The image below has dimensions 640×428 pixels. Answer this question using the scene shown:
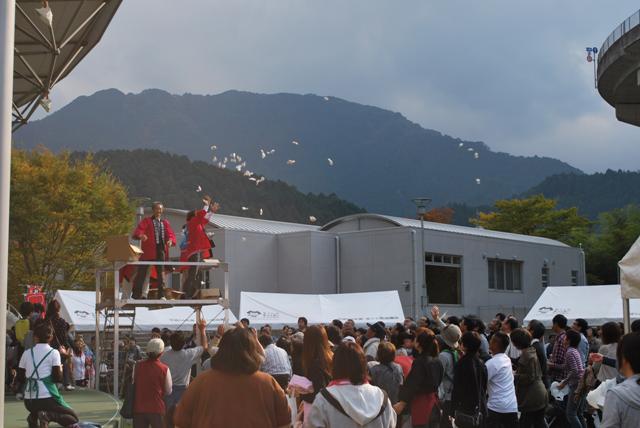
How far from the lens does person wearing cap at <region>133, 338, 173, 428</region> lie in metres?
10.6

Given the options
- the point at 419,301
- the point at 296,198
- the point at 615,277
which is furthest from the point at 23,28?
the point at 296,198

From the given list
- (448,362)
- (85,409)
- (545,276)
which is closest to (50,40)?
(85,409)

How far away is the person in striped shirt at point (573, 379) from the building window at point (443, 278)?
1324 inches

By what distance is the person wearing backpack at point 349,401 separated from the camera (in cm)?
597

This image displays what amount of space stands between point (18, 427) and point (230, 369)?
22.3 ft

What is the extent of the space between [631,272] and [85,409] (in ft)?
27.1

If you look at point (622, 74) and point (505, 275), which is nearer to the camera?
point (622, 74)

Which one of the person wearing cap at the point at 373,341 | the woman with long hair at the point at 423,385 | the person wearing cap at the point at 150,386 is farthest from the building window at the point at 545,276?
the woman with long hair at the point at 423,385

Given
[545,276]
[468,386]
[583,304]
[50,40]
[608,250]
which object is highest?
[50,40]

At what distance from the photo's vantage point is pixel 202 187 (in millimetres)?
91625

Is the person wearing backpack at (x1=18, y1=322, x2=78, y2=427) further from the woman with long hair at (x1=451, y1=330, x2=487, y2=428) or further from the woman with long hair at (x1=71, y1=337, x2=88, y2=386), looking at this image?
the woman with long hair at (x1=71, y1=337, x2=88, y2=386)

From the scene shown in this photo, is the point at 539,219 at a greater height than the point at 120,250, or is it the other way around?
the point at 539,219

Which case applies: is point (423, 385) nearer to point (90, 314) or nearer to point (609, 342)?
point (609, 342)

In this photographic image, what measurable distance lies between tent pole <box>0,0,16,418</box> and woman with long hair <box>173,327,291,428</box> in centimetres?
123
